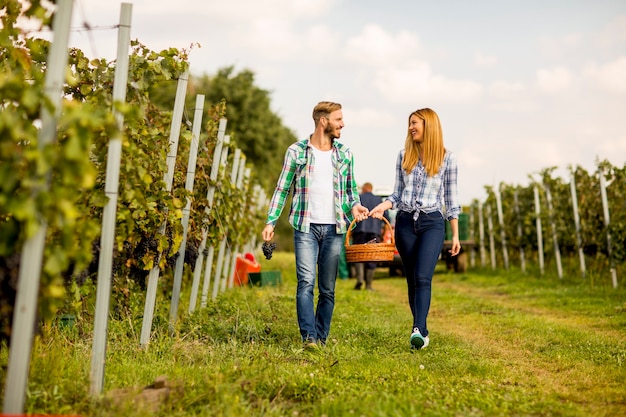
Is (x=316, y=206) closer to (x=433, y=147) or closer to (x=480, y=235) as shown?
(x=433, y=147)

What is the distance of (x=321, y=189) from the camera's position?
5922 millimetres

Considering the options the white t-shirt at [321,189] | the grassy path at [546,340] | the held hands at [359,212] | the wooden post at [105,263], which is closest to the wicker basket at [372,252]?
the held hands at [359,212]

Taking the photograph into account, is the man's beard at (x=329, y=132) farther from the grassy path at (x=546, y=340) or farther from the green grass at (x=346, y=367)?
the grassy path at (x=546, y=340)

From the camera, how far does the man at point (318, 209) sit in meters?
5.86

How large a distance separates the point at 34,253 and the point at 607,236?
1085 centimetres

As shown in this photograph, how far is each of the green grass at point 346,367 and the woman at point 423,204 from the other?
0.51m

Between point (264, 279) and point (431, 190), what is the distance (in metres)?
6.69

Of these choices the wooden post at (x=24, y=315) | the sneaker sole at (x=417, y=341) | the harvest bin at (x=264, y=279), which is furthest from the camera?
the harvest bin at (x=264, y=279)

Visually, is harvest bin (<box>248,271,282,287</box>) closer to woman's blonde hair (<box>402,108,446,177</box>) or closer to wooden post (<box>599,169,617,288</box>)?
wooden post (<box>599,169,617,288</box>)

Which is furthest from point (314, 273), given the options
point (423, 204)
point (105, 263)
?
point (105, 263)

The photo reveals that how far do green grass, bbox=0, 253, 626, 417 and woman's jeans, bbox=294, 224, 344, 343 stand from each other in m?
0.20

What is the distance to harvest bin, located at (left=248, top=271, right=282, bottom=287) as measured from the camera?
40.3 ft

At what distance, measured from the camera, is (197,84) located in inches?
1587

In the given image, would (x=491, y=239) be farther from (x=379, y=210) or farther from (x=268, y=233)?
(x=268, y=233)
